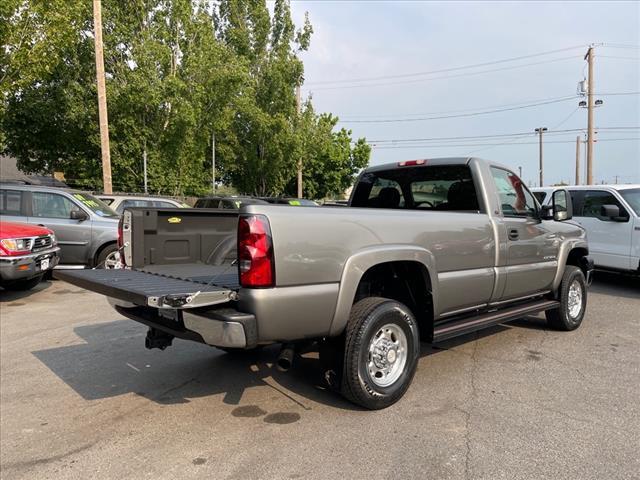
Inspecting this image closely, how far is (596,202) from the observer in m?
9.58

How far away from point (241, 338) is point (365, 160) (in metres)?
41.6

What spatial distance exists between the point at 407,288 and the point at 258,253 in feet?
5.29

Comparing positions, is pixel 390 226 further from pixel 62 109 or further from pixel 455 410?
pixel 62 109

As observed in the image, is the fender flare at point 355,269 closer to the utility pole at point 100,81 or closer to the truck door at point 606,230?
the truck door at point 606,230

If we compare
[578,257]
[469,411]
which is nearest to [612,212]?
[578,257]

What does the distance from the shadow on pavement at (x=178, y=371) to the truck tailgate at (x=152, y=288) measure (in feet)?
3.34

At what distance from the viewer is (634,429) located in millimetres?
3461

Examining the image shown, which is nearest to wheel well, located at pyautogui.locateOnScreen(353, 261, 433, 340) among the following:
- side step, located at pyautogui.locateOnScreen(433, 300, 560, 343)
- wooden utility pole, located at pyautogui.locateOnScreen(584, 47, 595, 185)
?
side step, located at pyautogui.locateOnScreen(433, 300, 560, 343)

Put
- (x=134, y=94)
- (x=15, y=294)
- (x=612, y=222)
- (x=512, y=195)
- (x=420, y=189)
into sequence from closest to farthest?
1. (x=512, y=195)
2. (x=420, y=189)
3. (x=15, y=294)
4. (x=612, y=222)
5. (x=134, y=94)

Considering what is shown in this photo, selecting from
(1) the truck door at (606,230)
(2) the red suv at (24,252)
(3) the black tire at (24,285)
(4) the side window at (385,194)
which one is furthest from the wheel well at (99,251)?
(1) the truck door at (606,230)

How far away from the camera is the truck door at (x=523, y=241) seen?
196 inches

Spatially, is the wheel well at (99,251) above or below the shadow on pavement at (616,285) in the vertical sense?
above

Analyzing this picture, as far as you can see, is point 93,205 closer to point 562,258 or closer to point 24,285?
point 24,285

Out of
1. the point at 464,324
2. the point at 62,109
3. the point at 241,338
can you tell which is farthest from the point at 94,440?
the point at 62,109
